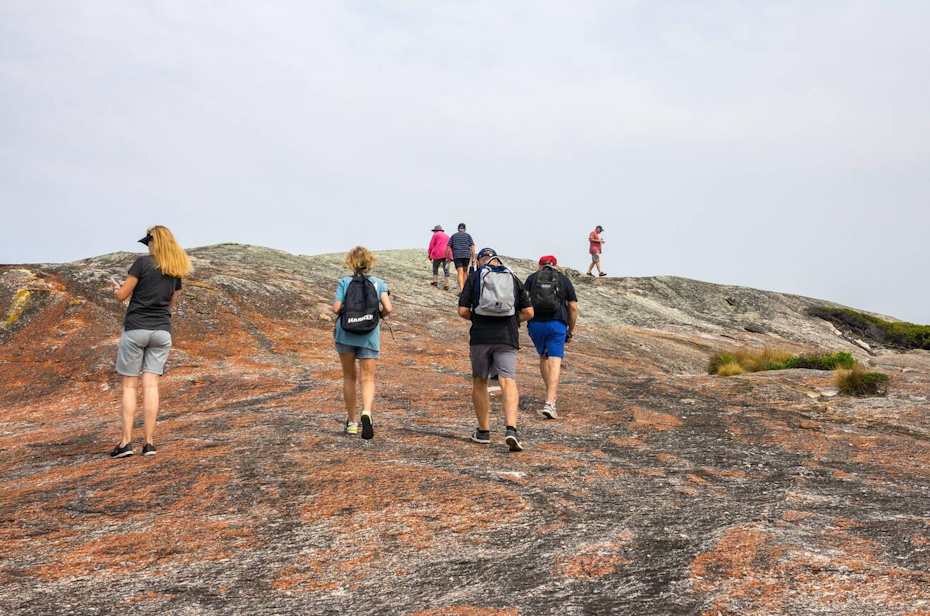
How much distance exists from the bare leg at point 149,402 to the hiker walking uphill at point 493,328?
132 inches

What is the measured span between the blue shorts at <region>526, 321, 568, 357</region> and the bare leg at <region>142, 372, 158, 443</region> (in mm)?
4668

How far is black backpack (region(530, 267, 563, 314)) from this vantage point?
9695 mm

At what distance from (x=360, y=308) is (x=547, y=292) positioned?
2.60 m

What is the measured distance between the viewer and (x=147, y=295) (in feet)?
25.4

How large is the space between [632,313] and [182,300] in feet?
54.4

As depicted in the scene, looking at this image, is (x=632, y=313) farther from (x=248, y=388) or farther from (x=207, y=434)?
(x=207, y=434)

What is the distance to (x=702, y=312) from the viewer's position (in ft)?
102

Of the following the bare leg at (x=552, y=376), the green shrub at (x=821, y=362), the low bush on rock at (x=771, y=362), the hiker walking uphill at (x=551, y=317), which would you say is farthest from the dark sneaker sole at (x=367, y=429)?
the green shrub at (x=821, y=362)

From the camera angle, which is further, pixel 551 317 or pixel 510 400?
pixel 551 317

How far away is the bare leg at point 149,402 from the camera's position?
25.4ft

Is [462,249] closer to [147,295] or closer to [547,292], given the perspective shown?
[547,292]

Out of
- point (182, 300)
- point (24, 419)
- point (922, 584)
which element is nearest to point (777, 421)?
point (922, 584)

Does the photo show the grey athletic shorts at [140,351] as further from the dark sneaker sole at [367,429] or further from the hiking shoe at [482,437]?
the hiking shoe at [482,437]

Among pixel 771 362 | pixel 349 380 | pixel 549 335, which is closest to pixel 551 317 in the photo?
pixel 549 335
